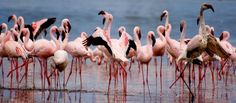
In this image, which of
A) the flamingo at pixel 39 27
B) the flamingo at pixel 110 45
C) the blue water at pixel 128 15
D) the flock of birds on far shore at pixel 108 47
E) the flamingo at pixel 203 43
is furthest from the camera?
the blue water at pixel 128 15

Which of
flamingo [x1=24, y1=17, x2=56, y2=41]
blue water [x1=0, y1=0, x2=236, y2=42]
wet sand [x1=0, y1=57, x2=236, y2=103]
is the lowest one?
wet sand [x1=0, y1=57, x2=236, y2=103]

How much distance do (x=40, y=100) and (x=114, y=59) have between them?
7.50 feet

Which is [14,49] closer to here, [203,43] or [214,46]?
[203,43]

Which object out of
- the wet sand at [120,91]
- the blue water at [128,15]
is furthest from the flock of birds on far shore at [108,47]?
the blue water at [128,15]

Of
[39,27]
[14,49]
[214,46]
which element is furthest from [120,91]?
[39,27]

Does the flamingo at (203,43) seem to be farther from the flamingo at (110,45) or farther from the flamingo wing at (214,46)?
the flamingo at (110,45)

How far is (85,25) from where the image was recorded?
3073 cm

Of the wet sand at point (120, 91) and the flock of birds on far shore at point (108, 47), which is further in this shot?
the flock of birds on far shore at point (108, 47)

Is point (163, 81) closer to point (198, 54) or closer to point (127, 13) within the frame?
point (198, 54)

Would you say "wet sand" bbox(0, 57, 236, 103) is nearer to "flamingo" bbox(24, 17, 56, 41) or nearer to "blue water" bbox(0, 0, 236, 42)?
"flamingo" bbox(24, 17, 56, 41)

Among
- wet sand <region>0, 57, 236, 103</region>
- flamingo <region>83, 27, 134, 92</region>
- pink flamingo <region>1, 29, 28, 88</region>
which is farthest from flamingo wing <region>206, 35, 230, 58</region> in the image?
pink flamingo <region>1, 29, 28, 88</region>

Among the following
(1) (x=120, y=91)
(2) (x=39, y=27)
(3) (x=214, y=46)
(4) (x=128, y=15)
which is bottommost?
(1) (x=120, y=91)

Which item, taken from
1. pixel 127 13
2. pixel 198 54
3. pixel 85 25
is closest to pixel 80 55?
pixel 198 54

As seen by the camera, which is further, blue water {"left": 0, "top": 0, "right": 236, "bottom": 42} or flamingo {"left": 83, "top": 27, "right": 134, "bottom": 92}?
blue water {"left": 0, "top": 0, "right": 236, "bottom": 42}
